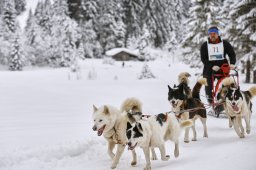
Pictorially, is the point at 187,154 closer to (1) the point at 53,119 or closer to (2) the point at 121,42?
(1) the point at 53,119

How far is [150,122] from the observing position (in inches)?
181

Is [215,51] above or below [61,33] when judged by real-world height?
below

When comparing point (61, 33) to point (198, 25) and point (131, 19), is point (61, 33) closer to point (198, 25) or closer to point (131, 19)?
point (131, 19)

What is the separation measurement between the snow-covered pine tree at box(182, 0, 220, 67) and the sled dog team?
19506 mm

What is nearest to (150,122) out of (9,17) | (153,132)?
(153,132)

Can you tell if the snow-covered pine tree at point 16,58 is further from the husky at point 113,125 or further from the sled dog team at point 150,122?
the husky at point 113,125

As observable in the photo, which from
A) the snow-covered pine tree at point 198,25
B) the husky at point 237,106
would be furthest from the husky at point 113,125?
the snow-covered pine tree at point 198,25

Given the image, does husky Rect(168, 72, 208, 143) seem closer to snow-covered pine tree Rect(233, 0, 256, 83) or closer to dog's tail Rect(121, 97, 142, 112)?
dog's tail Rect(121, 97, 142, 112)

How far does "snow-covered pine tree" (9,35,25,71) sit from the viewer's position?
46.1 metres

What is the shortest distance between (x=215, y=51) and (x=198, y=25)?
63.0 feet

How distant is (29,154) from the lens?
5582 mm

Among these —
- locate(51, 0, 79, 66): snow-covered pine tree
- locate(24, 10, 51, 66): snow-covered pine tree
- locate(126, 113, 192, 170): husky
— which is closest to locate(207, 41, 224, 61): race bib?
locate(126, 113, 192, 170): husky

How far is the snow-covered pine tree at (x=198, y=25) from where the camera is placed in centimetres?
2516

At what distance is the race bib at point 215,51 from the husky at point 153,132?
110 inches
